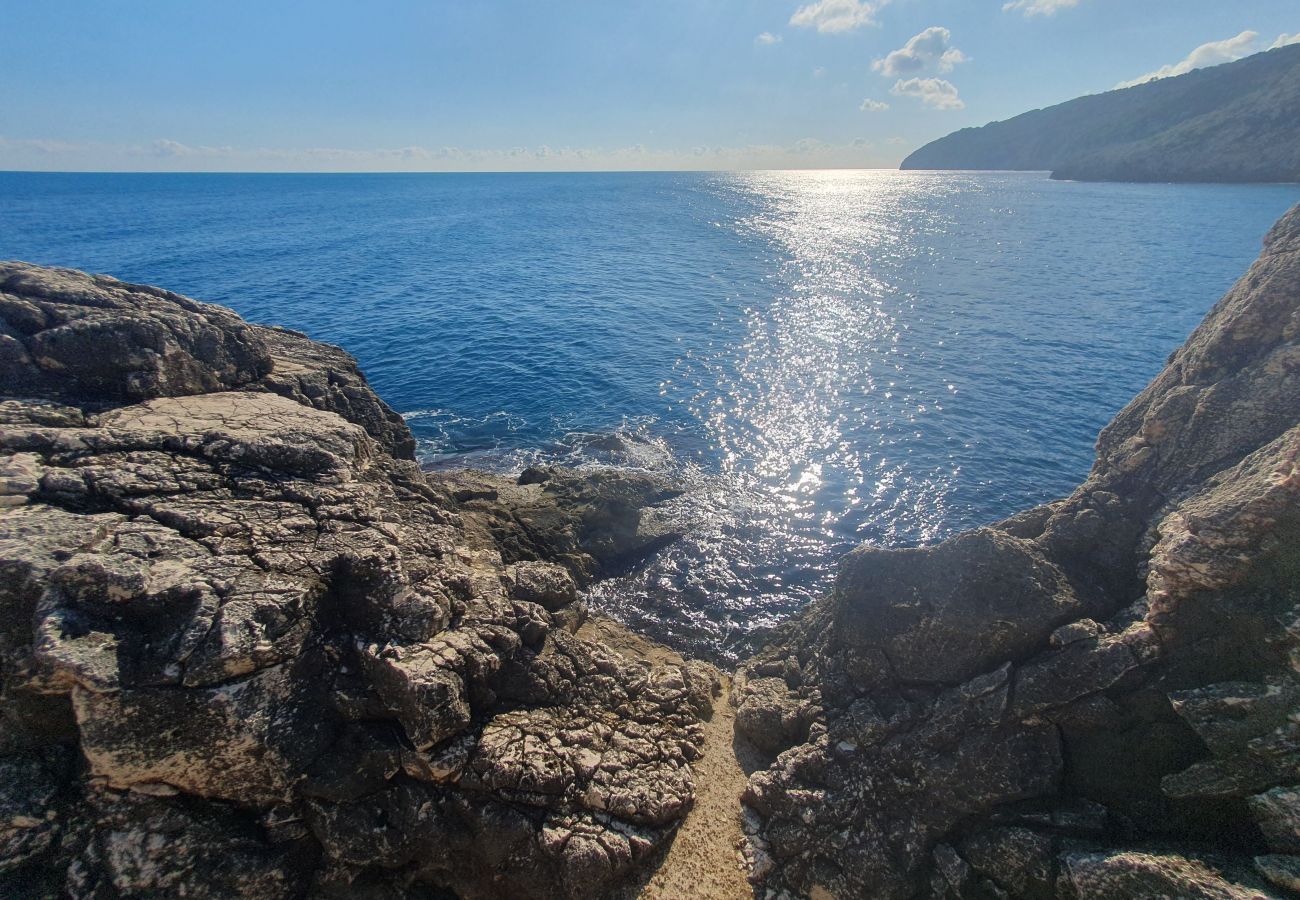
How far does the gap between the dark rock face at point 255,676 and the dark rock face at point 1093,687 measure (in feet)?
11.6

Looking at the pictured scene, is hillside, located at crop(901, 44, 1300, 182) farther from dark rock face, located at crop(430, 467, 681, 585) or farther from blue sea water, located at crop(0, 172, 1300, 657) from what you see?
dark rock face, located at crop(430, 467, 681, 585)

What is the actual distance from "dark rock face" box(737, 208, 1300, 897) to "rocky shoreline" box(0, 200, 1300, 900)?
5 centimetres

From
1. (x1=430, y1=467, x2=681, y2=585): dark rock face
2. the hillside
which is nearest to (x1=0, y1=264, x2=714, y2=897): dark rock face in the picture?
(x1=430, y1=467, x2=681, y2=585): dark rock face

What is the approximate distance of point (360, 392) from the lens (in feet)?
59.8

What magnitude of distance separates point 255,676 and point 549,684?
5.42 metres

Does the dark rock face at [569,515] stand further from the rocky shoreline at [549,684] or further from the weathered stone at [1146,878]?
the weathered stone at [1146,878]

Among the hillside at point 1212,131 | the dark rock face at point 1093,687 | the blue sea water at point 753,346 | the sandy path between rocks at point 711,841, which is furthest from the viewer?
the hillside at point 1212,131

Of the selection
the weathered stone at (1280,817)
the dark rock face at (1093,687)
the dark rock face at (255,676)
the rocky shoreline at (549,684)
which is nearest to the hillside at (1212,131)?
the dark rock face at (1093,687)

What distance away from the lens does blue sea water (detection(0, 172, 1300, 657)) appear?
86.5 feet

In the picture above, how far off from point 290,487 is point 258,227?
122 m

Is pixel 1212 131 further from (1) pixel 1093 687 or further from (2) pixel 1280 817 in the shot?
(2) pixel 1280 817

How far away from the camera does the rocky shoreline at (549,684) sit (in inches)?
333

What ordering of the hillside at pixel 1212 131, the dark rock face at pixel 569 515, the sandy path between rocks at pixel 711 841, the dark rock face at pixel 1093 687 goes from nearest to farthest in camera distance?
the dark rock face at pixel 1093 687
the sandy path between rocks at pixel 711 841
the dark rock face at pixel 569 515
the hillside at pixel 1212 131

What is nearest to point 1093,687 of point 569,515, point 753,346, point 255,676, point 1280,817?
point 1280,817
